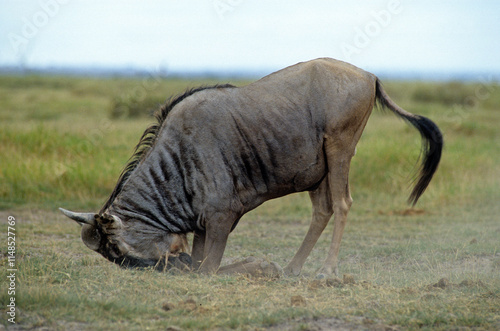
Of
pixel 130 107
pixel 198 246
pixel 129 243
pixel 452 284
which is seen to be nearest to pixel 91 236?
pixel 129 243

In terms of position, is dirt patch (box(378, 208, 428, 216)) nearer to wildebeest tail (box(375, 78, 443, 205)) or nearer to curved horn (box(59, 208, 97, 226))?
wildebeest tail (box(375, 78, 443, 205))

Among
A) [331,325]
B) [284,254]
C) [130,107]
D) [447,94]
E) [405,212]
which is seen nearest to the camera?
[331,325]

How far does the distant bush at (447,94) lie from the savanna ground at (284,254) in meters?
12.0

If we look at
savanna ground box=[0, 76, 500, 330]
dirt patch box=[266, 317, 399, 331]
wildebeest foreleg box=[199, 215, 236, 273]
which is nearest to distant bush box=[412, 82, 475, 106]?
savanna ground box=[0, 76, 500, 330]

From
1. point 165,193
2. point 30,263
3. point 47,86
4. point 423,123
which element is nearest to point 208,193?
point 165,193

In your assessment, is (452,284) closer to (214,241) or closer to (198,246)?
(214,241)

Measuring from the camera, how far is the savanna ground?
12.2 ft

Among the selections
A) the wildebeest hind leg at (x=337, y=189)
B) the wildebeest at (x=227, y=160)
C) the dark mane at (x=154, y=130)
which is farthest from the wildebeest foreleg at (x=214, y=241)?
the wildebeest hind leg at (x=337, y=189)

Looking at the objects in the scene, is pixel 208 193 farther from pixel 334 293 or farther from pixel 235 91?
pixel 334 293

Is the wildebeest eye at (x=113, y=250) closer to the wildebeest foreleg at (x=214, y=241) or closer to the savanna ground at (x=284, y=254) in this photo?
the savanna ground at (x=284, y=254)

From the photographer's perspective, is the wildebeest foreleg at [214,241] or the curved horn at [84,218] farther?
→ the wildebeest foreleg at [214,241]

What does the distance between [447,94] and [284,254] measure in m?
21.7

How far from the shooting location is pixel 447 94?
25797mm

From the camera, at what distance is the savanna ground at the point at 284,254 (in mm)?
3719
